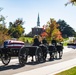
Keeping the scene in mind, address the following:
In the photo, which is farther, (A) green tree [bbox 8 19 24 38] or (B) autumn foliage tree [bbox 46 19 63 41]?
(A) green tree [bbox 8 19 24 38]

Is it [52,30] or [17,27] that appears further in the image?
[17,27]

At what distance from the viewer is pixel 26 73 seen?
13.0m

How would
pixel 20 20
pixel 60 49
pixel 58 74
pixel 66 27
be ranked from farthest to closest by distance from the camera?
1. pixel 66 27
2. pixel 20 20
3. pixel 60 49
4. pixel 58 74

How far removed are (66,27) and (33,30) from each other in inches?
805

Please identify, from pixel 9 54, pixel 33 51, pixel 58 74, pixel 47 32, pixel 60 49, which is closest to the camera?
pixel 58 74

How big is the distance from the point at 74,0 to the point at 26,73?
4104 mm

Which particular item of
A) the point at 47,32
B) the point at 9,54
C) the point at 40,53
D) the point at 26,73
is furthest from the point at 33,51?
the point at 47,32

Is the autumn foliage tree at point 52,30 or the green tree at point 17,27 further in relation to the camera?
the green tree at point 17,27

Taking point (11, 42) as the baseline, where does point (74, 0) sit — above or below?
above

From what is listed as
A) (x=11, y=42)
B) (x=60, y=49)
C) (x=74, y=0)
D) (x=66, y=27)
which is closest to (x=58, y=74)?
(x=74, y=0)

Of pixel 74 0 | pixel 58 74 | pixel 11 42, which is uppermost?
pixel 74 0

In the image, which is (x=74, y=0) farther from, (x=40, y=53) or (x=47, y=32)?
(x=47, y=32)

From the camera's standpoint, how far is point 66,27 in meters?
173

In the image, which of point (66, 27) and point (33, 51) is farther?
point (66, 27)
